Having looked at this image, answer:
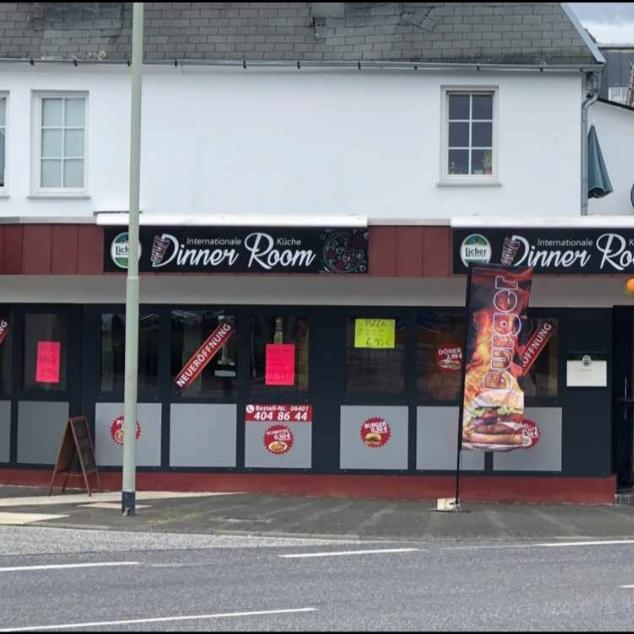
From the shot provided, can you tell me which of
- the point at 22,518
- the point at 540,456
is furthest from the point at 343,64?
the point at 22,518

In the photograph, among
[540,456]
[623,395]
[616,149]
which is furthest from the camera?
[616,149]

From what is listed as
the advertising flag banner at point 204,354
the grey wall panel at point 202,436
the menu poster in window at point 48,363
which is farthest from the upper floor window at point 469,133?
the menu poster in window at point 48,363

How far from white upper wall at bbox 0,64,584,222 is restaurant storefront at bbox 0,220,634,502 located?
116cm

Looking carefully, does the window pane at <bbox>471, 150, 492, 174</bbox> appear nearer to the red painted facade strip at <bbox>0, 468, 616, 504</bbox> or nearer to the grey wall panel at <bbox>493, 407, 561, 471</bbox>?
the grey wall panel at <bbox>493, 407, 561, 471</bbox>

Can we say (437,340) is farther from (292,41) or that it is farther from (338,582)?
(338,582)

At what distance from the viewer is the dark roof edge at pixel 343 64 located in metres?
17.1

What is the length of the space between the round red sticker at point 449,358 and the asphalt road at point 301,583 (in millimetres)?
4102

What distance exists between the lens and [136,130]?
14594 millimetres

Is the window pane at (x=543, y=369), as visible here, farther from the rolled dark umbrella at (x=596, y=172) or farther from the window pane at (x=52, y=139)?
the window pane at (x=52, y=139)

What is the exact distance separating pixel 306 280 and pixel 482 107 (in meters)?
3.48

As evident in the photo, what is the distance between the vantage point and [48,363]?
1756cm

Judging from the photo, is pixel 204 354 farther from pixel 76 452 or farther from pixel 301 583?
pixel 301 583

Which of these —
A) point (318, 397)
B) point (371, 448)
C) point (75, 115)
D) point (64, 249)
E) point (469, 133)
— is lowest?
point (371, 448)

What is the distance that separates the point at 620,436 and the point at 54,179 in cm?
885
